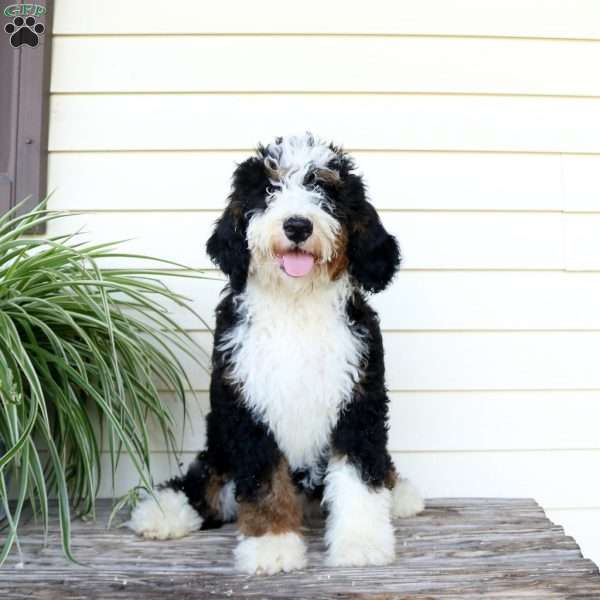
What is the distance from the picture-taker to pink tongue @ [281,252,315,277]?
1.83m

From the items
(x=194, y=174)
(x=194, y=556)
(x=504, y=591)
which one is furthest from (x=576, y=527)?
(x=194, y=174)

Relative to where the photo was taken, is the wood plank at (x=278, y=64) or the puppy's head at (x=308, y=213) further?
the wood plank at (x=278, y=64)

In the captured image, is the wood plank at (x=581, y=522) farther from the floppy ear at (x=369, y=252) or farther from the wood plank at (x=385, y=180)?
the floppy ear at (x=369, y=252)

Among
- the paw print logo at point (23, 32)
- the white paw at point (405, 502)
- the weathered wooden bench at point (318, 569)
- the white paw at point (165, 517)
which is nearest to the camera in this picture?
the weathered wooden bench at point (318, 569)

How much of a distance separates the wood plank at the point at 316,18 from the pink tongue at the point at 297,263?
137cm

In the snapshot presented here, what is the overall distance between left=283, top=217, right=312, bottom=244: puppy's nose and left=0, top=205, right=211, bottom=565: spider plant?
68 centimetres

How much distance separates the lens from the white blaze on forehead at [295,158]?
1911 millimetres

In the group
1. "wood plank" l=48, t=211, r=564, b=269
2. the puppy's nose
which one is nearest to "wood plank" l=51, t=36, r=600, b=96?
"wood plank" l=48, t=211, r=564, b=269

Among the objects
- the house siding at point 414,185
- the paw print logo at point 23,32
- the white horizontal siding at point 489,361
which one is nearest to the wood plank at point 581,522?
the house siding at point 414,185

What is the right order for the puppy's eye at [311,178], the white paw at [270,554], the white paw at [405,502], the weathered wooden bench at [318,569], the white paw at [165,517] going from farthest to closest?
the white paw at [405,502], the white paw at [165,517], the puppy's eye at [311,178], the white paw at [270,554], the weathered wooden bench at [318,569]

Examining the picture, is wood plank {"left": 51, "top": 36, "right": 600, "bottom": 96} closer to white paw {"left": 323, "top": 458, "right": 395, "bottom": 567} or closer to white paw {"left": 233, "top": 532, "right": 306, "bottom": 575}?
white paw {"left": 323, "top": 458, "right": 395, "bottom": 567}

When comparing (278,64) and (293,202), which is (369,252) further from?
(278,64)

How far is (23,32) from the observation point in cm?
269

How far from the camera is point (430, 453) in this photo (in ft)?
9.05
